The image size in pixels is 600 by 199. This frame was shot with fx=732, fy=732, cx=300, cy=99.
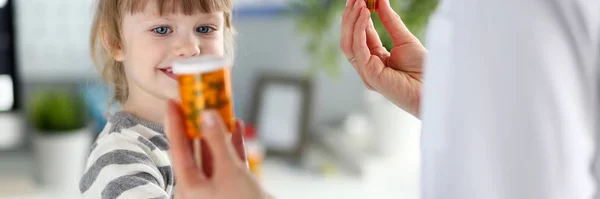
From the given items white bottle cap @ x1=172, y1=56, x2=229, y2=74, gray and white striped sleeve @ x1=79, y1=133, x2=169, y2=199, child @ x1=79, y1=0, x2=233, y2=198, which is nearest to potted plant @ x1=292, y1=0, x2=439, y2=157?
child @ x1=79, y1=0, x2=233, y2=198

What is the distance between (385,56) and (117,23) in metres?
0.36

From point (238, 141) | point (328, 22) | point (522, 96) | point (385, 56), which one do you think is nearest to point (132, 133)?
point (238, 141)

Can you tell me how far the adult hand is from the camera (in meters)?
0.92

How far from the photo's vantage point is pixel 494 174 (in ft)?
1.72

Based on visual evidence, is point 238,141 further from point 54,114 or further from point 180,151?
point 54,114

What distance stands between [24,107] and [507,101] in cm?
175

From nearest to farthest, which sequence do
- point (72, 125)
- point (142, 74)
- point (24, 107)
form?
point (142, 74), point (72, 125), point (24, 107)

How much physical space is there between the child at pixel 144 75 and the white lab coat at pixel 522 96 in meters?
0.38

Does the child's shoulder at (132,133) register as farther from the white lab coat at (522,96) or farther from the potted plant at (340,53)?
the potted plant at (340,53)

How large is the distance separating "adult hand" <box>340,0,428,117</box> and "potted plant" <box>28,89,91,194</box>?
43.8 inches

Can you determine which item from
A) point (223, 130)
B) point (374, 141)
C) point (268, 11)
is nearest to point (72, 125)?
→ point (268, 11)

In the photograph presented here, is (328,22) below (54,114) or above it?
above

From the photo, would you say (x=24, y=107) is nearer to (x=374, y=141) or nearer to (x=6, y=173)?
(x=6, y=173)

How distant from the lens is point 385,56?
990 mm
